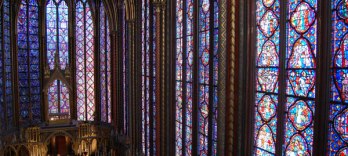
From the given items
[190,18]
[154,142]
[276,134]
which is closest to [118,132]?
[154,142]

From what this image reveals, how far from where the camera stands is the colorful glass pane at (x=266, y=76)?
262 inches

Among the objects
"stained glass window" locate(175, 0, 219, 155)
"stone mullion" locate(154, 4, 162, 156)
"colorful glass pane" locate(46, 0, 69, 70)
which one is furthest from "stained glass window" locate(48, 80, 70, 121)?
"stained glass window" locate(175, 0, 219, 155)

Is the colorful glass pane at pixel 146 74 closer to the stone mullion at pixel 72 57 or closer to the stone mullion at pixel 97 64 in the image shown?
the stone mullion at pixel 97 64

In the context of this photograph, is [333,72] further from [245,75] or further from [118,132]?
[118,132]

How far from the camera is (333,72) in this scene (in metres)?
5.38

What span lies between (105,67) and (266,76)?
12.5 metres

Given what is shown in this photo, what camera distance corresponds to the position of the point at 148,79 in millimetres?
13492

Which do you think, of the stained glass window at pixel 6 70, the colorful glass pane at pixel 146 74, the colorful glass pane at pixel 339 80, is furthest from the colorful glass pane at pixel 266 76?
the stained glass window at pixel 6 70

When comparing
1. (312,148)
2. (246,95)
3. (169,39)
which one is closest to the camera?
(312,148)

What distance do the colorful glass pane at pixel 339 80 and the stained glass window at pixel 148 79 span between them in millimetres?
7781

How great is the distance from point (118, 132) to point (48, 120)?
10.4 feet

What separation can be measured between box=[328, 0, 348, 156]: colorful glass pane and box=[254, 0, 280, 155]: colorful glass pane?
128 centimetres

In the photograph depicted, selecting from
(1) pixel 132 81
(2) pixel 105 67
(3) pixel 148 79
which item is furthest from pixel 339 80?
(2) pixel 105 67

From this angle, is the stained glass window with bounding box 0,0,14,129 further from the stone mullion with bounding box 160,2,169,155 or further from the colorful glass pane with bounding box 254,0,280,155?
the colorful glass pane with bounding box 254,0,280,155
